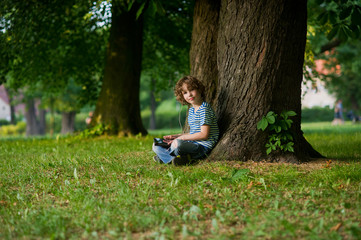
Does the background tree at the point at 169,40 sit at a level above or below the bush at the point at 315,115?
above

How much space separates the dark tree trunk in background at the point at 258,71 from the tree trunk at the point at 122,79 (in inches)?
232

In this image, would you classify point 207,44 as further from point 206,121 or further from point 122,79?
point 122,79

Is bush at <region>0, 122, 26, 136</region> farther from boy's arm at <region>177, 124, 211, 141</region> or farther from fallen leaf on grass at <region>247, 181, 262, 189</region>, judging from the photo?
fallen leaf on grass at <region>247, 181, 262, 189</region>

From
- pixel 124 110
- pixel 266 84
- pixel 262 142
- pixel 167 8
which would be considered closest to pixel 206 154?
pixel 262 142

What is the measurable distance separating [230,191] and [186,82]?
2.08m

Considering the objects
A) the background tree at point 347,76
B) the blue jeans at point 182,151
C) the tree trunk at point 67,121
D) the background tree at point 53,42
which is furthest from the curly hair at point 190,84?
the tree trunk at point 67,121

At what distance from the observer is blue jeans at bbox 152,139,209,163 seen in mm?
5238

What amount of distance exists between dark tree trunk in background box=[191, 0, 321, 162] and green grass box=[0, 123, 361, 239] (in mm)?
335

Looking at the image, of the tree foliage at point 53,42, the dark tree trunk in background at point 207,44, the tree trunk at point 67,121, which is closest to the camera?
the dark tree trunk in background at point 207,44

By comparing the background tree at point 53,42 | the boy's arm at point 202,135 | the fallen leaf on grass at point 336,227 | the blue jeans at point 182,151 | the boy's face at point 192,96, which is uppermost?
the background tree at point 53,42

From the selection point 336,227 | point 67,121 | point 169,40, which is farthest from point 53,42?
point 67,121

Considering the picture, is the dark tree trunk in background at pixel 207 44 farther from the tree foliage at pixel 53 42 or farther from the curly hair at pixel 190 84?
the tree foliage at pixel 53 42

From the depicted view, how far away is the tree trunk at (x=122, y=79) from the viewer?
1085 cm

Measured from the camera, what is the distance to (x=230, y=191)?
3.86 metres
